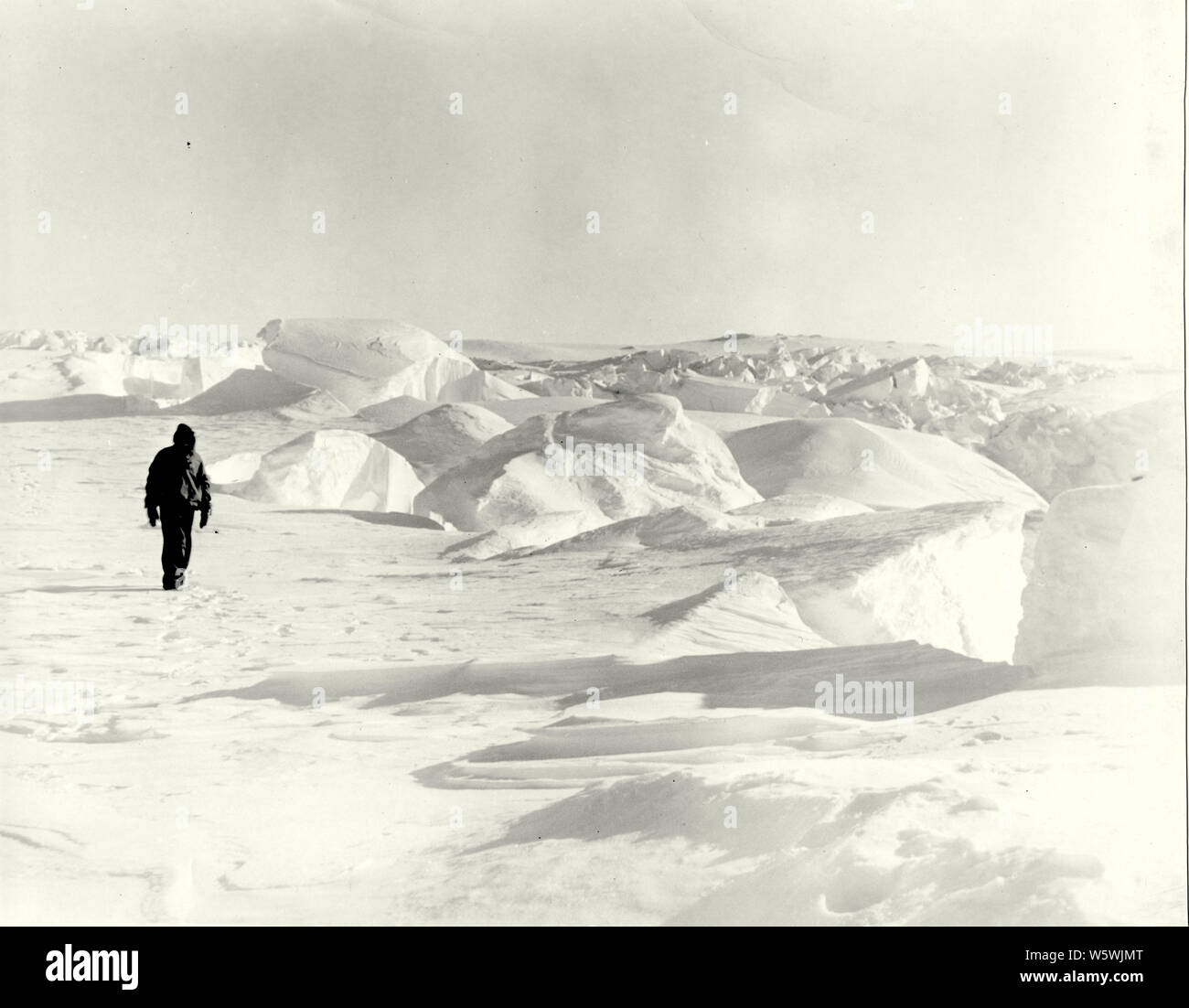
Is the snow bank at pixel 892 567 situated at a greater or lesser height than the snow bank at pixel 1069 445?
lesser

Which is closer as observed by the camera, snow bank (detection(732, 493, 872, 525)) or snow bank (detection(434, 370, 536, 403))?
snow bank (detection(732, 493, 872, 525))

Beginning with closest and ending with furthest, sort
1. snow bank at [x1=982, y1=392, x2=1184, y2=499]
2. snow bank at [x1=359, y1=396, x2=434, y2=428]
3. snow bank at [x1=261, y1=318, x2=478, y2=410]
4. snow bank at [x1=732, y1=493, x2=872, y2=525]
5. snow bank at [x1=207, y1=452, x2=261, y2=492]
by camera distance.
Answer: snow bank at [x1=732, y1=493, x2=872, y2=525] → snow bank at [x1=207, y1=452, x2=261, y2=492] → snow bank at [x1=982, y1=392, x2=1184, y2=499] → snow bank at [x1=359, y1=396, x2=434, y2=428] → snow bank at [x1=261, y1=318, x2=478, y2=410]

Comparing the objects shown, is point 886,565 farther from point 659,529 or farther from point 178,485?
point 178,485

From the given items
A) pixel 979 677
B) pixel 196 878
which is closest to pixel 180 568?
pixel 196 878

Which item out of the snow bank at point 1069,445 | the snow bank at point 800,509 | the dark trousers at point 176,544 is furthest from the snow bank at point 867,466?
the dark trousers at point 176,544

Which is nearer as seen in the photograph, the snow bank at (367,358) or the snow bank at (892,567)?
the snow bank at (892,567)

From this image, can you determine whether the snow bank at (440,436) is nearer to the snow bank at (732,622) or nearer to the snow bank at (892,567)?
the snow bank at (892,567)

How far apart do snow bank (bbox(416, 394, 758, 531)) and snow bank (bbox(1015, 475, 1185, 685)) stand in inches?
191

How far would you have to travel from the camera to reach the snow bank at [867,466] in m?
11.7

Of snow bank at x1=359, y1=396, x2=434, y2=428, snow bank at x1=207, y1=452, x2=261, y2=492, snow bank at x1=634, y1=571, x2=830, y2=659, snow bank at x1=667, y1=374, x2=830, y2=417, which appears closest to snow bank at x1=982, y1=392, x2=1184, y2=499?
snow bank at x1=667, y1=374, x2=830, y2=417

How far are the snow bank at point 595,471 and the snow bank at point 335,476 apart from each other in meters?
0.40

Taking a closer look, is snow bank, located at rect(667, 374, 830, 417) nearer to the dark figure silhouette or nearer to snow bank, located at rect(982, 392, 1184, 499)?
snow bank, located at rect(982, 392, 1184, 499)

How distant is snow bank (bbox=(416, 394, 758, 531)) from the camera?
34.4 ft

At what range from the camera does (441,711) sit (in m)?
5.66
